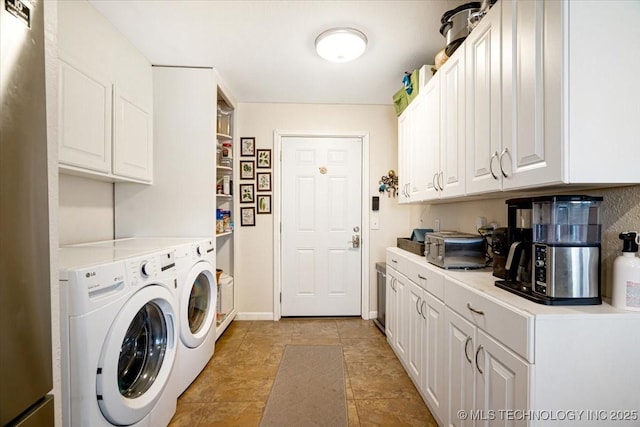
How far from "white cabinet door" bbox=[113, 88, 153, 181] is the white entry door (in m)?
1.38

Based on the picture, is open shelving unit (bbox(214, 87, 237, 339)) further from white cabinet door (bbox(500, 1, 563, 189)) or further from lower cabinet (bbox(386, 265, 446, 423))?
white cabinet door (bbox(500, 1, 563, 189))

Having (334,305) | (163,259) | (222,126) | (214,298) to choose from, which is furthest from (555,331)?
(222,126)

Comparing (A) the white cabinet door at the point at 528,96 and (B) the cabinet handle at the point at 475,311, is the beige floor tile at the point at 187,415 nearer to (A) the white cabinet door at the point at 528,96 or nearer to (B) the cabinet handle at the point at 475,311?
(B) the cabinet handle at the point at 475,311

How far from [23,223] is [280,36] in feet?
6.35

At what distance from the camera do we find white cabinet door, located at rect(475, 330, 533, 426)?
3.16 ft

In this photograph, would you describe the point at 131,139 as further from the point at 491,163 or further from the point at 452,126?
the point at 491,163

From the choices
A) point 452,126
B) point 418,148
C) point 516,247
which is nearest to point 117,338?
point 516,247

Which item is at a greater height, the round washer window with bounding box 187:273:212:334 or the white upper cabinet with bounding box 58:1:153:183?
the white upper cabinet with bounding box 58:1:153:183

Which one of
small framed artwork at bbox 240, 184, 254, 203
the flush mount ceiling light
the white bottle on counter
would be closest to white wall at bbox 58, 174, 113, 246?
small framed artwork at bbox 240, 184, 254, 203

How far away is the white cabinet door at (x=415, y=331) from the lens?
6.17ft

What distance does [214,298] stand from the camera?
240 centimetres

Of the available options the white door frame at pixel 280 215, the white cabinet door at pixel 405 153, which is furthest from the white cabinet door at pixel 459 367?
the white door frame at pixel 280 215

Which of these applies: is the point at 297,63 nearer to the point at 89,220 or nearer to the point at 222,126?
the point at 222,126

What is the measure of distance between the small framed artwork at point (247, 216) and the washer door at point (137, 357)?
167 cm
